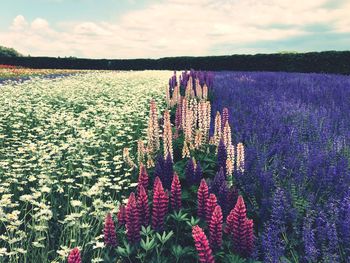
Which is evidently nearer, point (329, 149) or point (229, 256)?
point (229, 256)

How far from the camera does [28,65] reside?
44344 millimetres

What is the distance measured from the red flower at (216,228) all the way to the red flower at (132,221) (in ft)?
1.90

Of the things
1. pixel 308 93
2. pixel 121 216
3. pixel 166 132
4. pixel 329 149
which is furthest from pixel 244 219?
A: pixel 308 93

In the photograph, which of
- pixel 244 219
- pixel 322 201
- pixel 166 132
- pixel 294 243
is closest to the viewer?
pixel 244 219

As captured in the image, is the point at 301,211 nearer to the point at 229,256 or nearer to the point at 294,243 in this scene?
the point at 294,243

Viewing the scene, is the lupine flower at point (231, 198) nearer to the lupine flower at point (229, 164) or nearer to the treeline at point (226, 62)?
the lupine flower at point (229, 164)

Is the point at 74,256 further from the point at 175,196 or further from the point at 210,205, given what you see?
the point at 175,196

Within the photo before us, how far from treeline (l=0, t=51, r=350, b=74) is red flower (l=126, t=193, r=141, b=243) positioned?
2408cm

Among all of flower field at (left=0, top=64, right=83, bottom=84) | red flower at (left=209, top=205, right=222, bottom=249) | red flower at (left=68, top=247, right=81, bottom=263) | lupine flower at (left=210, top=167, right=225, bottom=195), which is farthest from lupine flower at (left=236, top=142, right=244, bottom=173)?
flower field at (left=0, top=64, right=83, bottom=84)

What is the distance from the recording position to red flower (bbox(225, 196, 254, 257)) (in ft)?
8.81

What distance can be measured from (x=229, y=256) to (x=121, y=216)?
0.96 meters

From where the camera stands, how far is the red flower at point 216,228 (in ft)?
8.64

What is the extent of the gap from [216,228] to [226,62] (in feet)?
107

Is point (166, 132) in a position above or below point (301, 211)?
above
